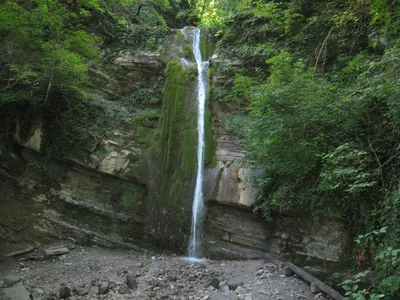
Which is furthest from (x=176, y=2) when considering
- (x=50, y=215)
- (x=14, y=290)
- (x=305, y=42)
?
(x=14, y=290)

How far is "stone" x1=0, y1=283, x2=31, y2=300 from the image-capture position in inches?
211

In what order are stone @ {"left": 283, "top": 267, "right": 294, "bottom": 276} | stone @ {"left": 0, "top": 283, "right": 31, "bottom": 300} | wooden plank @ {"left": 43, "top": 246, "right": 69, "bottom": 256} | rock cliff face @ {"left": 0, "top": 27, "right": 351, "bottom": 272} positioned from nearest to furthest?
stone @ {"left": 0, "top": 283, "right": 31, "bottom": 300}, stone @ {"left": 283, "top": 267, "right": 294, "bottom": 276}, wooden plank @ {"left": 43, "top": 246, "right": 69, "bottom": 256}, rock cliff face @ {"left": 0, "top": 27, "right": 351, "bottom": 272}

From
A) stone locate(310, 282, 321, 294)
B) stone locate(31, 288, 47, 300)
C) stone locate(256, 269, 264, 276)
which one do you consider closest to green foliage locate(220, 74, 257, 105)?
stone locate(256, 269, 264, 276)

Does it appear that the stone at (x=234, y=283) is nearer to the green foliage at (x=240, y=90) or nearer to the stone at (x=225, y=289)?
the stone at (x=225, y=289)

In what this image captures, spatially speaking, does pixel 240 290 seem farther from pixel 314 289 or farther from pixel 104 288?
pixel 104 288

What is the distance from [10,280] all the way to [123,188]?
3656mm

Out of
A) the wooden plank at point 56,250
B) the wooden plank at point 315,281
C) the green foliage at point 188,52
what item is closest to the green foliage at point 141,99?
the green foliage at point 188,52

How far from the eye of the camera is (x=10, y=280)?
6.17 metres

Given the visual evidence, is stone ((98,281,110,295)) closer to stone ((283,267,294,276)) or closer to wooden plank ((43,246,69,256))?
wooden plank ((43,246,69,256))

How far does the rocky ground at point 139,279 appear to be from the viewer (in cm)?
589

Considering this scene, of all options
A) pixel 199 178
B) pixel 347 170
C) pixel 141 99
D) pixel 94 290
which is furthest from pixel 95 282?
pixel 141 99

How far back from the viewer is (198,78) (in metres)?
10.9

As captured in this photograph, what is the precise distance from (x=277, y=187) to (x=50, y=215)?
655 centimetres

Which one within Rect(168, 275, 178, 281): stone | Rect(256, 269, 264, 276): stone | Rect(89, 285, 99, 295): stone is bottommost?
Rect(89, 285, 99, 295): stone
